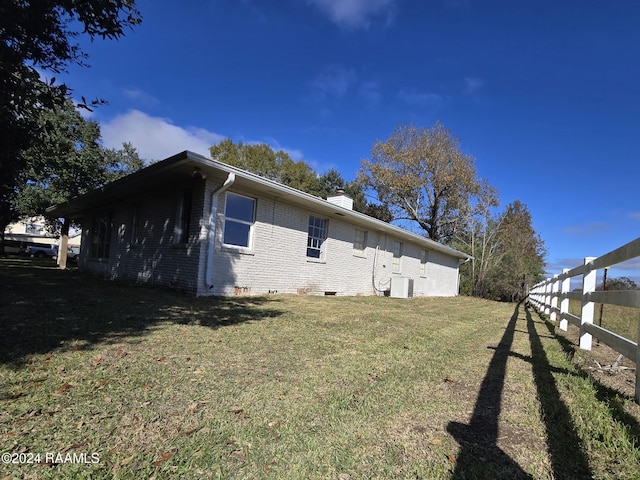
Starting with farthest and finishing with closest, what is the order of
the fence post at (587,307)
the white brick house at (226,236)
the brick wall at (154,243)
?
the brick wall at (154,243), the white brick house at (226,236), the fence post at (587,307)

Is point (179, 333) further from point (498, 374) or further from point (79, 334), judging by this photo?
point (498, 374)

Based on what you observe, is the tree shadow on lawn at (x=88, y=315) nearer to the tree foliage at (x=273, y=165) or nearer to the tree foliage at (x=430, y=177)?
the tree foliage at (x=430, y=177)

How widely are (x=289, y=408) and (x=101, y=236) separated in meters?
14.8

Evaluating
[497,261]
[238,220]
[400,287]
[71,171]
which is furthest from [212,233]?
[497,261]

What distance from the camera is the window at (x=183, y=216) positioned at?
9.58 metres

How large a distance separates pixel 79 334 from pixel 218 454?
3.03 metres

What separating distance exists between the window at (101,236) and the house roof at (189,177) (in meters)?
0.55

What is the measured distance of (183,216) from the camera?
9.65 meters

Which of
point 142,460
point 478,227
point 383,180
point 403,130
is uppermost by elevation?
point 403,130

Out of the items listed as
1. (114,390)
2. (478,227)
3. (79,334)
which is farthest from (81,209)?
(478,227)

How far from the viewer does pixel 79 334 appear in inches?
161

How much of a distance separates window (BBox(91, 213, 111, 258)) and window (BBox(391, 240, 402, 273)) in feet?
37.7

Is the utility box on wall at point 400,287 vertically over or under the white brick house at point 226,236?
under

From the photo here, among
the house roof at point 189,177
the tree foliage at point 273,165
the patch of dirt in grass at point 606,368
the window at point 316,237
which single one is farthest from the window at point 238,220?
the tree foliage at point 273,165
